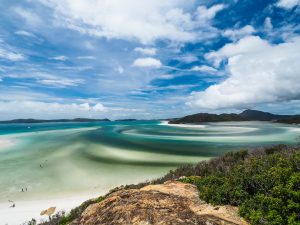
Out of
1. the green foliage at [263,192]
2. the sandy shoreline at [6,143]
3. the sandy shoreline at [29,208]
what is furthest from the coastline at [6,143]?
the green foliage at [263,192]

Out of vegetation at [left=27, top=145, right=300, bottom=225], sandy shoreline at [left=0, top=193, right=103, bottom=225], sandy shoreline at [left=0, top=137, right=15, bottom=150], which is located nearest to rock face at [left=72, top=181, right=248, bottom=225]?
vegetation at [left=27, top=145, right=300, bottom=225]

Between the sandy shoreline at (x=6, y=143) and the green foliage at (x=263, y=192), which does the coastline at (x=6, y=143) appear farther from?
the green foliage at (x=263, y=192)

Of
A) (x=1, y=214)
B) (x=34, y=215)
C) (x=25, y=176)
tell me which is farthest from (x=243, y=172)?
(x=25, y=176)

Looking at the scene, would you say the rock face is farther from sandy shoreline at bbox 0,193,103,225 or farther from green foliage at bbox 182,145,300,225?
sandy shoreline at bbox 0,193,103,225

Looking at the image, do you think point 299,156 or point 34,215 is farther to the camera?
point 34,215

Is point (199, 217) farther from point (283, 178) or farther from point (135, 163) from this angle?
point (135, 163)

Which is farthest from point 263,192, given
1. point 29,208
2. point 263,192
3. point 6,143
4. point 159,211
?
point 6,143
